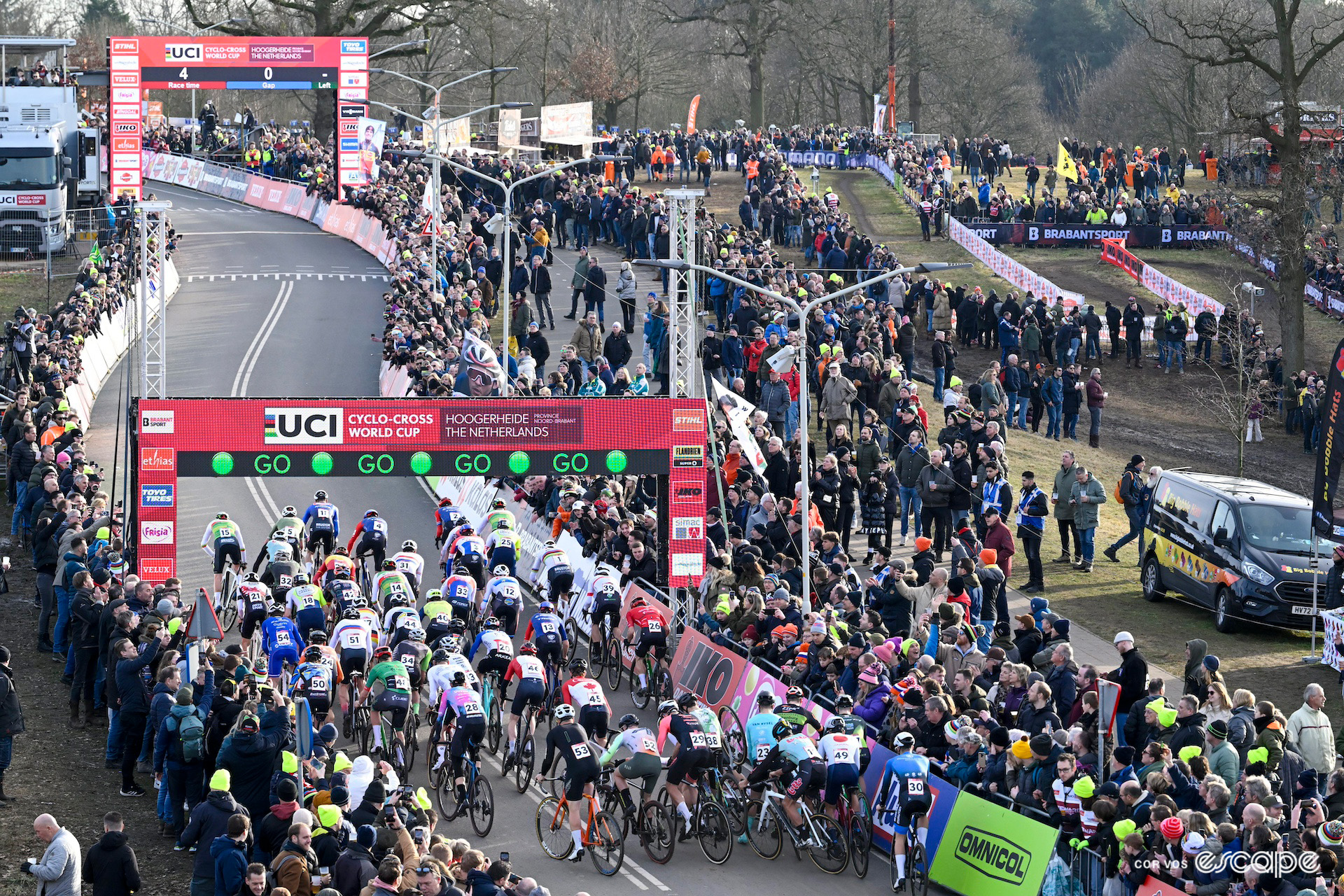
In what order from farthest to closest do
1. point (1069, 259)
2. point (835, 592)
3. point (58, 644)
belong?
point (1069, 259) → point (58, 644) → point (835, 592)

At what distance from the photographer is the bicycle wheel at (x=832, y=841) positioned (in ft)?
57.7

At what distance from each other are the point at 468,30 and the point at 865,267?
3208 centimetres

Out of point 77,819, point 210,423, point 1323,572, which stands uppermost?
point 210,423

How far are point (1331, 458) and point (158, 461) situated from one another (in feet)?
49.2

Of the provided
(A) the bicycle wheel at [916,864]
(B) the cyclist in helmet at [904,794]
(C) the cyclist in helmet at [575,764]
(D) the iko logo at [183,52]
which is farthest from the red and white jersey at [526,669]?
(D) the iko logo at [183,52]

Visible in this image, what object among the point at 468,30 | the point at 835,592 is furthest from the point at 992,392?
the point at 468,30

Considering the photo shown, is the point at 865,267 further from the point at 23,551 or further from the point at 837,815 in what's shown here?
the point at 837,815

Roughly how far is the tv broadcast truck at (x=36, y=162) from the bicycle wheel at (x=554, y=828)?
35.8 m

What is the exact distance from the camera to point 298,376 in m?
40.0

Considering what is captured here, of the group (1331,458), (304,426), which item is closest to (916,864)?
(1331,458)

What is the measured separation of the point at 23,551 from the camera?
93.8 feet

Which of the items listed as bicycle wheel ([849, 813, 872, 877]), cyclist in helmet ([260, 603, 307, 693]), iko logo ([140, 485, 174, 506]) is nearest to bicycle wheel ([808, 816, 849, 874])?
bicycle wheel ([849, 813, 872, 877])

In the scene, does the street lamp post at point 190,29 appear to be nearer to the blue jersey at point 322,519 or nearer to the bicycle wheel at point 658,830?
the blue jersey at point 322,519

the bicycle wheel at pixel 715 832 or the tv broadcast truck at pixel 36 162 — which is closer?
the bicycle wheel at pixel 715 832
